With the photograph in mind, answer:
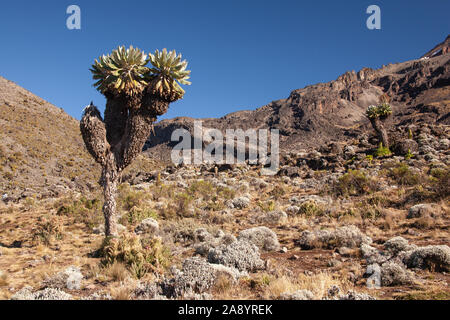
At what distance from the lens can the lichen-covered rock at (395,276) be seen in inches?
180

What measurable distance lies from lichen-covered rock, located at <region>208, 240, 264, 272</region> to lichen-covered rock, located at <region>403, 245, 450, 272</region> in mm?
3111

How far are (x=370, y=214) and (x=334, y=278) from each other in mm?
5527

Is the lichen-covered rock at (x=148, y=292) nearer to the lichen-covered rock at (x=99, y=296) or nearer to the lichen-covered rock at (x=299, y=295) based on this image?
the lichen-covered rock at (x=99, y=296)

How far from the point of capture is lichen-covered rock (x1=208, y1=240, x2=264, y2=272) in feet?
18.5

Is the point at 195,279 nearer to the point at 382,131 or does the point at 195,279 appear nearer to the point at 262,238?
the point at 262,238

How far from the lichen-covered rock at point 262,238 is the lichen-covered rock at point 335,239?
31.7 inches

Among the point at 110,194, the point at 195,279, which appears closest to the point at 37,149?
the point at 110,194

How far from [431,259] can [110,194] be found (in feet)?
27.1

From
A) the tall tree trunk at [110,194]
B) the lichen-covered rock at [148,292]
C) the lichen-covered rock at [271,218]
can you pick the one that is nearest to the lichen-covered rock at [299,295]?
the lichen-covered rock at [148,292]

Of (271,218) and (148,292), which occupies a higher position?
(271,218)

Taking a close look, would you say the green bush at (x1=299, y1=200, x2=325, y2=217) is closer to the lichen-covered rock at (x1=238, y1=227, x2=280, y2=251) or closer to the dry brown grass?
the lichen-covered rock at (x1=238, y1=227, x2=280, y2=251)

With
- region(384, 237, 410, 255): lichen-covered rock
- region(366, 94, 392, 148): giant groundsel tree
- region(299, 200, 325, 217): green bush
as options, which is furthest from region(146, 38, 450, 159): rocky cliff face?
region(384, 237, 410, 255): lichen-covered rock

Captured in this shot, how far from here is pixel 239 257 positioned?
19.0 ft

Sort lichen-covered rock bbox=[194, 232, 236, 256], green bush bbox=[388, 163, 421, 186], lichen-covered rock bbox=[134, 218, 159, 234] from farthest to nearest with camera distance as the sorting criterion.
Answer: green bush bbox=[388, 163, 421, 186] → lichen-covered rock bbox=[134, 218, 159, 234] → lichen-covered rock bbox=[194, 232, 236, 256]
